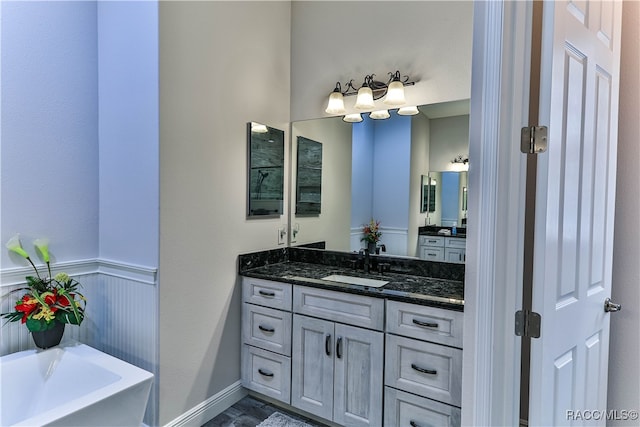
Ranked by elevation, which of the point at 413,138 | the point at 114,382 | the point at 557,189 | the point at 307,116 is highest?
the point at 307,116

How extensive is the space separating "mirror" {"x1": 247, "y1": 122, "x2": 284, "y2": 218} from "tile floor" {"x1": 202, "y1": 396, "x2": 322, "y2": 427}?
126 cm

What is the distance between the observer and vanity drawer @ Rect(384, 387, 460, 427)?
1729mm

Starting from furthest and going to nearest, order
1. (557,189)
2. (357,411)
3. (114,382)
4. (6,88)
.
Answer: (357,411)
(6,88)
(114,382)
(557,189)

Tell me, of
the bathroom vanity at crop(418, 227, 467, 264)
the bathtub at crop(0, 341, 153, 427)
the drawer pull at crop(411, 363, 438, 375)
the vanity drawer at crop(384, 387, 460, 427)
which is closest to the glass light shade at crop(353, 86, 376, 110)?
the bathroom vanity at crop(418, 227, 467, 264)

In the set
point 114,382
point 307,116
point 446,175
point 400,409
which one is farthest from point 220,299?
point 446,175

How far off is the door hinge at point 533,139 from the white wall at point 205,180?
5.48 feet

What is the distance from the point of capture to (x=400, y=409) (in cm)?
186

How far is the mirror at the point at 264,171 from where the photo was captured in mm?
2492

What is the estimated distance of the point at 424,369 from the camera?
178 cm

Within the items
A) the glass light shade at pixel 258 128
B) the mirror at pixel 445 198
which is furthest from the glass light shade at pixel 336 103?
the mirror at pixel 445 198

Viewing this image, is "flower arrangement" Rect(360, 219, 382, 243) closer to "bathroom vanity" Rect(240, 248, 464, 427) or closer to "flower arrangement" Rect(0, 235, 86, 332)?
"bathroom vanity" Rect(240, 248, 464, 427)

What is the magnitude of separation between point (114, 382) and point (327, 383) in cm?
110

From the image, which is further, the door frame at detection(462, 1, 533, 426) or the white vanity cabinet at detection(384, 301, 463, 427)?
the white vanity cabinet at detection(384, 301, 463, 427)

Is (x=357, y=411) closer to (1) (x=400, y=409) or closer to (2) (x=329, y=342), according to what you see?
(1) (x=400, y=409)
